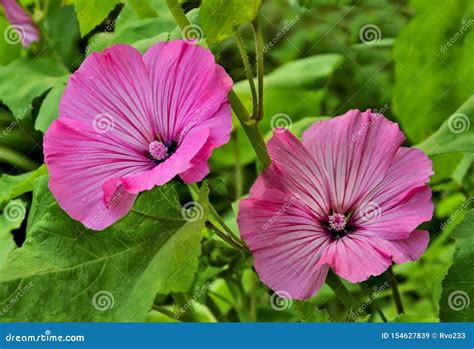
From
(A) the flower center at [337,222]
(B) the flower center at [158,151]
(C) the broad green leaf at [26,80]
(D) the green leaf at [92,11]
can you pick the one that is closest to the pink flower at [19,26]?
(C) the broad green leaf at [26,80]

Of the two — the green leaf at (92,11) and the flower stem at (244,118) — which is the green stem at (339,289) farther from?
the green leaf at (92,11)

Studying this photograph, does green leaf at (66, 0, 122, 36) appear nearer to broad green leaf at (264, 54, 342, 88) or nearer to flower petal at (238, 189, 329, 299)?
flower petal at (238, 189, 329, 299)

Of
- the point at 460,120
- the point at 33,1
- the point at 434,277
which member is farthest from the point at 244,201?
the point at 33,1

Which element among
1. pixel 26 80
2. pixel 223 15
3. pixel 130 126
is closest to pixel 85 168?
pixel 130 126

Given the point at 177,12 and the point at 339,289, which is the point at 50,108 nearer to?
the point at 177,12

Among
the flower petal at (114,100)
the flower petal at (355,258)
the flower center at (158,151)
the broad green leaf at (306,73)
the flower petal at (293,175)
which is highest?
the flower petal at (114,100)

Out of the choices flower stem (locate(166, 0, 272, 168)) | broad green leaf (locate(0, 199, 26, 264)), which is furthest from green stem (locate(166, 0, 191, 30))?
broad green leaf (locate(0, 199, 26, 264))
